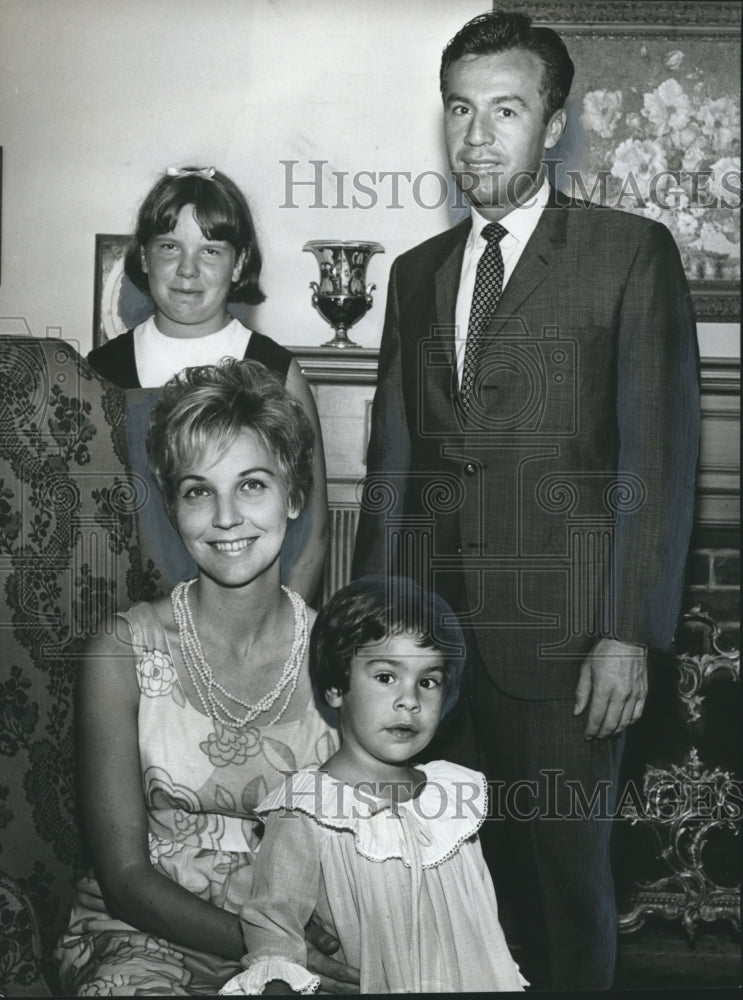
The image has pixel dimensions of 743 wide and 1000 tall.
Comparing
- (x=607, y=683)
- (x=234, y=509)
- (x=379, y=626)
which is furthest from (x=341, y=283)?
(x=607, y=683)

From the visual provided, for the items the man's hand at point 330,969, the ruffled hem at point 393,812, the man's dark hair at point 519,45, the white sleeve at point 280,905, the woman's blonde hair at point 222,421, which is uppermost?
the man's dark hair at point 519,45

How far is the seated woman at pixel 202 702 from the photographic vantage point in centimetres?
210

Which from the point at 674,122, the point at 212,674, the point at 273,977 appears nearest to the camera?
the point at 273,977

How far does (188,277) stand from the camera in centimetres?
221

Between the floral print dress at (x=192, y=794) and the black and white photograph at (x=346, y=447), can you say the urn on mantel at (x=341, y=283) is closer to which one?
the black and white photograph at (x=346, y=447)

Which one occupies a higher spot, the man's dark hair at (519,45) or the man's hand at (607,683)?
the man's dark hair at (519,45)

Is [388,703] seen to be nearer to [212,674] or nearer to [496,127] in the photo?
[212,674]

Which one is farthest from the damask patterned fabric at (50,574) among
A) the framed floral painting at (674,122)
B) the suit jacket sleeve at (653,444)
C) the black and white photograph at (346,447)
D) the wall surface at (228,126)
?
the framed floral painting at (674,122)

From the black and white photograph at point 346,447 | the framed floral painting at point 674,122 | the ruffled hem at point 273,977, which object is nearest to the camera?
the ruffled hem at point 273,977

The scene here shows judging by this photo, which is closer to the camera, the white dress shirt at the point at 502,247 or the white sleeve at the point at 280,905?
the white sleeve at the point at 280,905

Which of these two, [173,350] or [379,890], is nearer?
[379,890]

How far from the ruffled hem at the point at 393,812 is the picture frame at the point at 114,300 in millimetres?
829

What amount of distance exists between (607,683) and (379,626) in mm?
420

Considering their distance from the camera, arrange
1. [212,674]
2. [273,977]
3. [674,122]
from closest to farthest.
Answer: [273,977] < [212,674] < [674,122]
